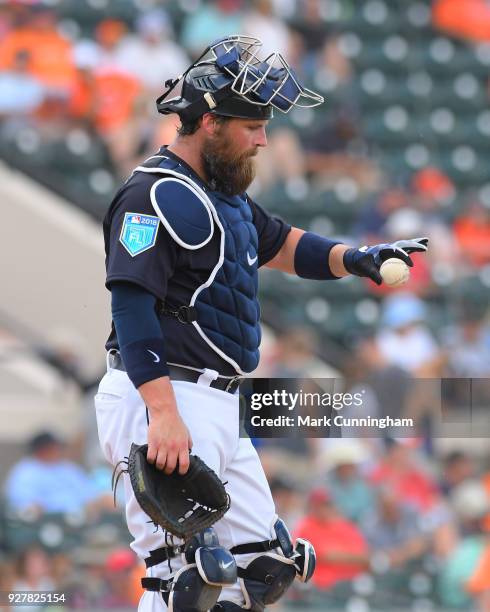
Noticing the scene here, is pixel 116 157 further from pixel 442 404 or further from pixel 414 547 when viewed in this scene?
pixel 442 404

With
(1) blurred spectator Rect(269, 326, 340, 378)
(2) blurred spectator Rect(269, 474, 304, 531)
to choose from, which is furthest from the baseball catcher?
(1) blurred spectator Rect(269, 326, 340, 378)

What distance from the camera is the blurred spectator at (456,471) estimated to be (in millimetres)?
6453

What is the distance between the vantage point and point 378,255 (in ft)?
11.6

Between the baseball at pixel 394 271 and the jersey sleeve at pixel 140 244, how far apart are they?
0.57m

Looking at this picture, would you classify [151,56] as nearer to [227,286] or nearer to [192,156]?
[192,156]

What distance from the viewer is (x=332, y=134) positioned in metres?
9.20

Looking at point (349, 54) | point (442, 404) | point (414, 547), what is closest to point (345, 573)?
point (414, 547)

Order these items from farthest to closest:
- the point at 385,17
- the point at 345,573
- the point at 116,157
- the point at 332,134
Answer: the point at 385,17, the point at 332,134, the point at 116,157, the point at 345,573

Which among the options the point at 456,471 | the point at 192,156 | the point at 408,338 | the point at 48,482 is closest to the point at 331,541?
the point at 456,471

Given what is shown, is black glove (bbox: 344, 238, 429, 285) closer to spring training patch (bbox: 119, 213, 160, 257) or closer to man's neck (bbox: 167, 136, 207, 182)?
man's neck (bbox: 167, 136, 207, 182)

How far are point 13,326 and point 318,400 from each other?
11.3 feet

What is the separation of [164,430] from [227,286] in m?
0.45

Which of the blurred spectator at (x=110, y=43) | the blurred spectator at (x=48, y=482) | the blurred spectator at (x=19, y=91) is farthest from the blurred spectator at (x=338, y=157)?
the blurred spectator at (x=48, y=482)

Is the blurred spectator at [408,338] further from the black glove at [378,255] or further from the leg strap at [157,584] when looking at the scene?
the leg strap at [157,584]
